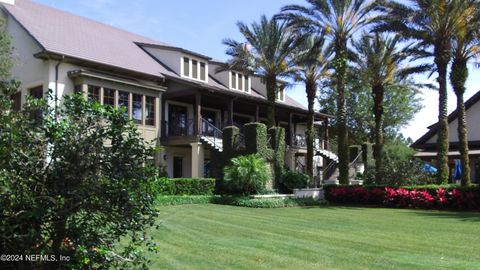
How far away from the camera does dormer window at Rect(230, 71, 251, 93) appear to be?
33750mm

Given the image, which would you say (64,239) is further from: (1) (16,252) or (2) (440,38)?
(2) (440,38)

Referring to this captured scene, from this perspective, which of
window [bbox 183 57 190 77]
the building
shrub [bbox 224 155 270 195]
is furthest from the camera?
the building

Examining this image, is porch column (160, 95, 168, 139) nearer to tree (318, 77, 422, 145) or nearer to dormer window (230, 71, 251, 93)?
dormer window (230, 71, 251, 93)

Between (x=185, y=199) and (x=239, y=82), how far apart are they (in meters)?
16.2

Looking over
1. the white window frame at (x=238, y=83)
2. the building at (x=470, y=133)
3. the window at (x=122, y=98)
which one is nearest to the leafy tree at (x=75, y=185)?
the window at (x=122, y=98)

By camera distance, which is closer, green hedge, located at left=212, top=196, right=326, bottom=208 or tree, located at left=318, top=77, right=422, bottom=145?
green hedge, located at left=212, top=196, right=326, bottom=208

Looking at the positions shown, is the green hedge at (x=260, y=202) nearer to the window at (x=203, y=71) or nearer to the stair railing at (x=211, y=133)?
the stair railing at (x=211, y=133)

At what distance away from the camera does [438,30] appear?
22859 millimetres

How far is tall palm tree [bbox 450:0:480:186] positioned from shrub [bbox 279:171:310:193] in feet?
25.2

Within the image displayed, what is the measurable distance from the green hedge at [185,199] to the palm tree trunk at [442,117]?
1135 cm

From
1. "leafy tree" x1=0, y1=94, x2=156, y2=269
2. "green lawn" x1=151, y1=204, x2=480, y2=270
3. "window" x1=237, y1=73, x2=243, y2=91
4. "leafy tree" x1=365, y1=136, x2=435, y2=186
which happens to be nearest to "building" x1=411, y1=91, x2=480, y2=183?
"leafy tree" x1=365, y1=136, x2=435, y2=186

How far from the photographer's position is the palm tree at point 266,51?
26.8 m

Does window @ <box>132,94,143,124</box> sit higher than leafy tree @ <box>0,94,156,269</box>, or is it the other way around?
window @ <box>132,94,143,124</box>

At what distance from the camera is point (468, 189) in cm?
1986
